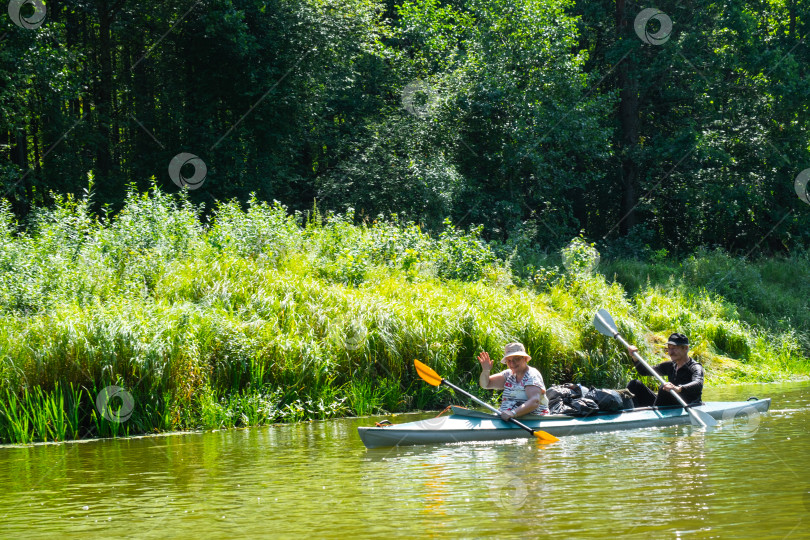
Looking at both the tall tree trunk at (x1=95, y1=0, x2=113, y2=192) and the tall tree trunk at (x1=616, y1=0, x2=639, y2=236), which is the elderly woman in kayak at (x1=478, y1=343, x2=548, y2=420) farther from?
the tall tree trunk at (x1=616, y1=0, x2=639, y2=236)

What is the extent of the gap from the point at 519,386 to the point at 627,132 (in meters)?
19.4

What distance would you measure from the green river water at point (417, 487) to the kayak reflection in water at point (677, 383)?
64cm

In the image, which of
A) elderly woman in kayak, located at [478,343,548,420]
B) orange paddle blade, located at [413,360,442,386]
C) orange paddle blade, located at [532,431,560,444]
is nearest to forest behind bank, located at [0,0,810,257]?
orange paddle blade, located at [413,360,442,386]

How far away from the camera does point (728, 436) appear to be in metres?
8.87

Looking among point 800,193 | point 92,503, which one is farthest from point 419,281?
point 800,193

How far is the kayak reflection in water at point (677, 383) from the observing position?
10148 millimetres

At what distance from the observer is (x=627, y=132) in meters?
26.9

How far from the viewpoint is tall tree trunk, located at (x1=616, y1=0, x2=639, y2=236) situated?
85.7ft

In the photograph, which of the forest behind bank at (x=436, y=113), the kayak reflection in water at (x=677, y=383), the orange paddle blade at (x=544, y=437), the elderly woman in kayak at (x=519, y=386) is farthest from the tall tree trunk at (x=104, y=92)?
the orange paddle blade at (x=544, y=437)

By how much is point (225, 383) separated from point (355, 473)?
159 inches

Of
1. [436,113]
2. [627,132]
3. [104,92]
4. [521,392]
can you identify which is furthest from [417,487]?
[627,132]

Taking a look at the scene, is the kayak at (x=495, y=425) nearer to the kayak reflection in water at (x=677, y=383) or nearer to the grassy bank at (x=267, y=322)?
the kayak reflection in water at (x=677, y=383)

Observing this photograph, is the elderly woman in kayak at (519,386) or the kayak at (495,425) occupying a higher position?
the elderly woman in kayak at (519,386)

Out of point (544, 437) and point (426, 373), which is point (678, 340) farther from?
point (426, 373)
